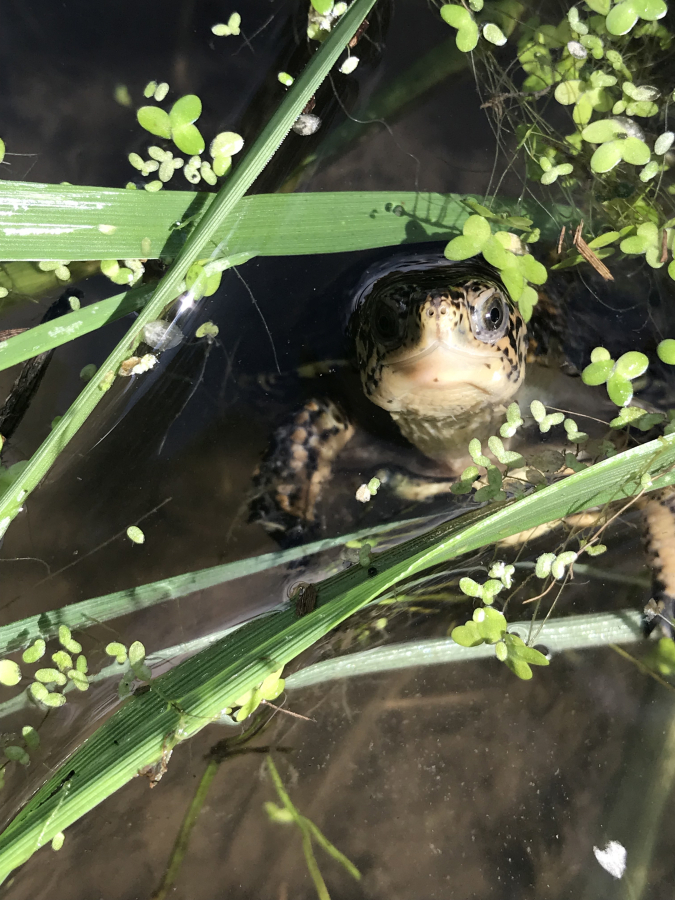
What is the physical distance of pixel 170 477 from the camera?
2037mm

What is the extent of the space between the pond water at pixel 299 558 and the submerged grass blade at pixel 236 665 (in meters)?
0.53

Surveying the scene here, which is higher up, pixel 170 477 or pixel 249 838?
pixel 170 477

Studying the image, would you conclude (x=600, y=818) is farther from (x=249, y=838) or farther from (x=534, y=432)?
(x=534, y=432)

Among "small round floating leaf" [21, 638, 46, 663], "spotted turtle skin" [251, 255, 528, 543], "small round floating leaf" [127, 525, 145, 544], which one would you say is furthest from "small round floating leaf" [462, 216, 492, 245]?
"small round floating leaf" [21, 638, 46, 663]

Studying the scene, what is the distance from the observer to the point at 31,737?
1.75 meters

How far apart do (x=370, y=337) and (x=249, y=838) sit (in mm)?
1657

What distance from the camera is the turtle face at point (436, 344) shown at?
1.64 m

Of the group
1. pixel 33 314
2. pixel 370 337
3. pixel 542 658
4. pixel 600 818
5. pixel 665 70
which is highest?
pixel 665 70

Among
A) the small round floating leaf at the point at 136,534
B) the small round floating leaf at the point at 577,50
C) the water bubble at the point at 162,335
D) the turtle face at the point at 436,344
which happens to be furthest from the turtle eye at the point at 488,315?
the small round floating leaf at the point at 136,534

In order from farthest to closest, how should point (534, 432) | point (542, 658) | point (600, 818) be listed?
point (534, 432), point (600, 818), point (542, 658)

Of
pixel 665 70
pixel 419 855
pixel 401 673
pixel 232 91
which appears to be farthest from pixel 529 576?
pixel 232 91

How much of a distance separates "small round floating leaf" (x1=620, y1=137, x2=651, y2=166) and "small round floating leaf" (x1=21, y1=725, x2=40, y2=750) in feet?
7.87

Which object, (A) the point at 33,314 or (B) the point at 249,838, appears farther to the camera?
(A) the point at 33,314

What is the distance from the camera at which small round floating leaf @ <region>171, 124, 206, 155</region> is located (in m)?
1.51
